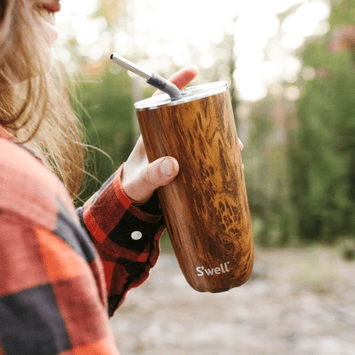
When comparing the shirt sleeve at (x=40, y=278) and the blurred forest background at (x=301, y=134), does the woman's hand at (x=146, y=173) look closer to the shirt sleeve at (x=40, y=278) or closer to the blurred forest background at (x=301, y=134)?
the shirt sleeve at (x=40, y=278)

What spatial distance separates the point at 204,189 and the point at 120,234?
32 cm

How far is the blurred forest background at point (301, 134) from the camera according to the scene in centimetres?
535

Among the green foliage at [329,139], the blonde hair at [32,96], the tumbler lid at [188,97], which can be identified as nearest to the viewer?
the blonde hair at [32,96]

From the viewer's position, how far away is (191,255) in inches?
34.3

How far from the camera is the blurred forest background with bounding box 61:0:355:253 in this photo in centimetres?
535

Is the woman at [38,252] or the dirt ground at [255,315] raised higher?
the woman at [38,252]

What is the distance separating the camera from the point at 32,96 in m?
0.84

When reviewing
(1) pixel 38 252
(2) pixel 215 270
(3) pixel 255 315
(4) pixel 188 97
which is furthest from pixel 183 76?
(3) pixel 255 315

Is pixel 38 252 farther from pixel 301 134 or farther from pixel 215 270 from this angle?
pixel 301 134

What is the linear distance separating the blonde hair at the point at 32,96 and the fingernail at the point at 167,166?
0.92 ft

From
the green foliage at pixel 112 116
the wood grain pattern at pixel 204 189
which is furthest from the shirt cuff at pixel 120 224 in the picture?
the green foliage at pixel 112 116

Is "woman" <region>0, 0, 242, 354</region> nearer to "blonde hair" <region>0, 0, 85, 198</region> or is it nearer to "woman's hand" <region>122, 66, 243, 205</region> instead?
"blonde hair" <region>0, 0, 85, 198</region>

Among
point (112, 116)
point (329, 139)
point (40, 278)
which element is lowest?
point (329, 139)

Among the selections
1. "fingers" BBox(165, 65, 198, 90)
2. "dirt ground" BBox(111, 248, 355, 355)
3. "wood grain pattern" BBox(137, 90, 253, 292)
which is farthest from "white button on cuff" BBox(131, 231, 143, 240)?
"dirt ground" BBox(111, 248, 355, 355)
